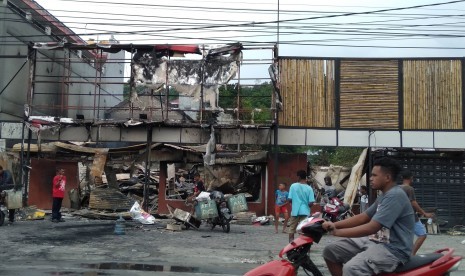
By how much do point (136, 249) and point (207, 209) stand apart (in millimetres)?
4067

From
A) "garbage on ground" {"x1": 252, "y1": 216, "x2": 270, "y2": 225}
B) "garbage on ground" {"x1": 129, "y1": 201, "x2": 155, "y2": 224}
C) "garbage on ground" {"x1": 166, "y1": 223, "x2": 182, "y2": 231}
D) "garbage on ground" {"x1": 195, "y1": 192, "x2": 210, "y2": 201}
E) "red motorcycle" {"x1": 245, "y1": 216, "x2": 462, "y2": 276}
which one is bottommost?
"garbage on ground" {"x1": 252, "y1": 216, "x2": 270, "y2": 225}

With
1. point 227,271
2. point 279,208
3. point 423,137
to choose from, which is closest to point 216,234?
point 279,208

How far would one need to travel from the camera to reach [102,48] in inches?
739

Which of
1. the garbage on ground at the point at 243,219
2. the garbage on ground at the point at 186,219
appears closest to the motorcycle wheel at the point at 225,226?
the garbage on ground at the point at 186,219

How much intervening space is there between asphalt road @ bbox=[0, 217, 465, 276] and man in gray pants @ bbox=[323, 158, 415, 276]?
447 centimetres

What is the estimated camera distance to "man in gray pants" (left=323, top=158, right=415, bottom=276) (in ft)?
13.9

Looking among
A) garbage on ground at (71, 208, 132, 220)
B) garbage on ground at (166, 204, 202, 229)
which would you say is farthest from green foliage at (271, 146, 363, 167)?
garbage on ground at (166, 204, 202, 229)

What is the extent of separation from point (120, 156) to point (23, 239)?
9.63 metres

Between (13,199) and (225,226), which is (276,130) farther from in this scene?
(13,199)

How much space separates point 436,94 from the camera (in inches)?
765

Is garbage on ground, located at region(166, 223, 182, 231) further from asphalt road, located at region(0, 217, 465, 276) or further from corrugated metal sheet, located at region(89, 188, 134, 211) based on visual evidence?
corrugated metal sheet, located at region(89, 188, 134, 211)

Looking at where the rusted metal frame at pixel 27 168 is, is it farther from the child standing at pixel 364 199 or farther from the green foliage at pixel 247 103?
the child standing at pixel 364 199

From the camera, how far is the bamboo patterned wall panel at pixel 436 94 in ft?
63.7

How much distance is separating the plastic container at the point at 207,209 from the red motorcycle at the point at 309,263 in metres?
10.3
